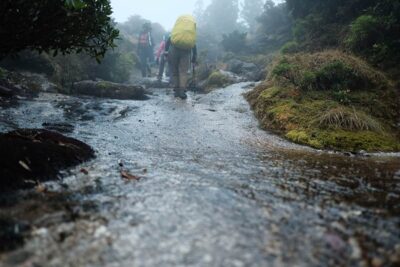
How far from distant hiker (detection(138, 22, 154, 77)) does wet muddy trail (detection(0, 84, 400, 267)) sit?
1859 cm

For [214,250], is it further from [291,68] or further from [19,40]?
[291,68]

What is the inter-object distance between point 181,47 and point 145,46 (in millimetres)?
11495

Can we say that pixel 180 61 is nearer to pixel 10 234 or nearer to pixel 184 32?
pixel 184 32

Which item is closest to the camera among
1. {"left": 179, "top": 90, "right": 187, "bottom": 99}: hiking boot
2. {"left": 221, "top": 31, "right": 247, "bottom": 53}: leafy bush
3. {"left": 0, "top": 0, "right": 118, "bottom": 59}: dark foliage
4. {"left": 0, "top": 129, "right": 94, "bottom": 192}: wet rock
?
{"left": 0, "top": 129, "right": 94, "bottom": 192}: wet rock

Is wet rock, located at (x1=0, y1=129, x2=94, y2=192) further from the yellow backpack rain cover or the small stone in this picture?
the yellow backpack rain cover

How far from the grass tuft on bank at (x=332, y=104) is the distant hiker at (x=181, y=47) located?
397 cm

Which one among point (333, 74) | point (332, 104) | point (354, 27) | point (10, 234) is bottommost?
point (10, 234)

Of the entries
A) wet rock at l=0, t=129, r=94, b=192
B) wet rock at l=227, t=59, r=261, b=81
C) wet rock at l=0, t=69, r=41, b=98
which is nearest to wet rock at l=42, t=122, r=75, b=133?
wet rock at l=0, t=129, r=94, b=192

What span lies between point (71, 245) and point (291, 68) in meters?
8.74

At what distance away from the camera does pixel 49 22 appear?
5020mm

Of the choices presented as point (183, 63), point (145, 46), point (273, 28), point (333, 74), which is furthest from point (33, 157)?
point (273, 28)

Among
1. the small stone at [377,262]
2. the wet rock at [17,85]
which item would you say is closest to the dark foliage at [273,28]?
the wet rock at [17,85]

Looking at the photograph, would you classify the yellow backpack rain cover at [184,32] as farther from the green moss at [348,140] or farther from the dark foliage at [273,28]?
the dark foliage at [273,28]

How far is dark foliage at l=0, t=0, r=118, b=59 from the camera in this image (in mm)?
4660
